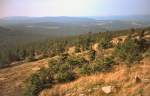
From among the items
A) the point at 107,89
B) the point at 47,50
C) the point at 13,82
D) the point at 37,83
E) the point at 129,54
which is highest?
the point at 129,54

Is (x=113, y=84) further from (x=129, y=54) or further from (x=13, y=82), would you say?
(x=13, y=82)

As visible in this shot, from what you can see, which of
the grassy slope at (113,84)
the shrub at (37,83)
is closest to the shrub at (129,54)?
the grassy slope at (113,84)

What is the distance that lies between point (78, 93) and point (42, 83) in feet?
13.7

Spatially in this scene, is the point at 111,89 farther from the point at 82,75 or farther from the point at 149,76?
the point at 82,75

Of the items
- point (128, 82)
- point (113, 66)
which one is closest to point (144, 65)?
point (113, 66)

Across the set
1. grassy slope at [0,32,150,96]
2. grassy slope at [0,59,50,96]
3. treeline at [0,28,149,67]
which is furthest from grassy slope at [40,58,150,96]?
treeline at [0,28,149,67]

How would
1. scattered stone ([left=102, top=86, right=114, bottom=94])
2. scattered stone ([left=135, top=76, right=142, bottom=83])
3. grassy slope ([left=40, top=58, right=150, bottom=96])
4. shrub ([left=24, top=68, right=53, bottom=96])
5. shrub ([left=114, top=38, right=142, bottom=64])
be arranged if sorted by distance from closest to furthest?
grassy slope ([left=40, top=58, right=150, bottom=96]), scattered stone ([left=102, top=86, right=114, bottom=94]), scattered stone ([left=135, top=76, right=142, bottom=83]), shrub ([left=24, top=68, right=53, bottom=96]), shrub ([left=114, top=38, right=142, bottom=64])

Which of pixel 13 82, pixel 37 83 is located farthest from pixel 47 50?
pixel 37 83

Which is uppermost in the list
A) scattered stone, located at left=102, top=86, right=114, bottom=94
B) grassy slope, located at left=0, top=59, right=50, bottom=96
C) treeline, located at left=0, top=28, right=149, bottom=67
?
scattered stone, located at left=102, top=86, right=114, bottom=94

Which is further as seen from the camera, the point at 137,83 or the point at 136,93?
the point at 137,83

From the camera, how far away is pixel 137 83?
15.3 meters

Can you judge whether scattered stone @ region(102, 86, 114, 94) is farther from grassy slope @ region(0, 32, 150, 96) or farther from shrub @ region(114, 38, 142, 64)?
shrub @ region(114, 38, 142, 64)

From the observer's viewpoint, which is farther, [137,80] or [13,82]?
[13,82]

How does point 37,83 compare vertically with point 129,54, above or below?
below
